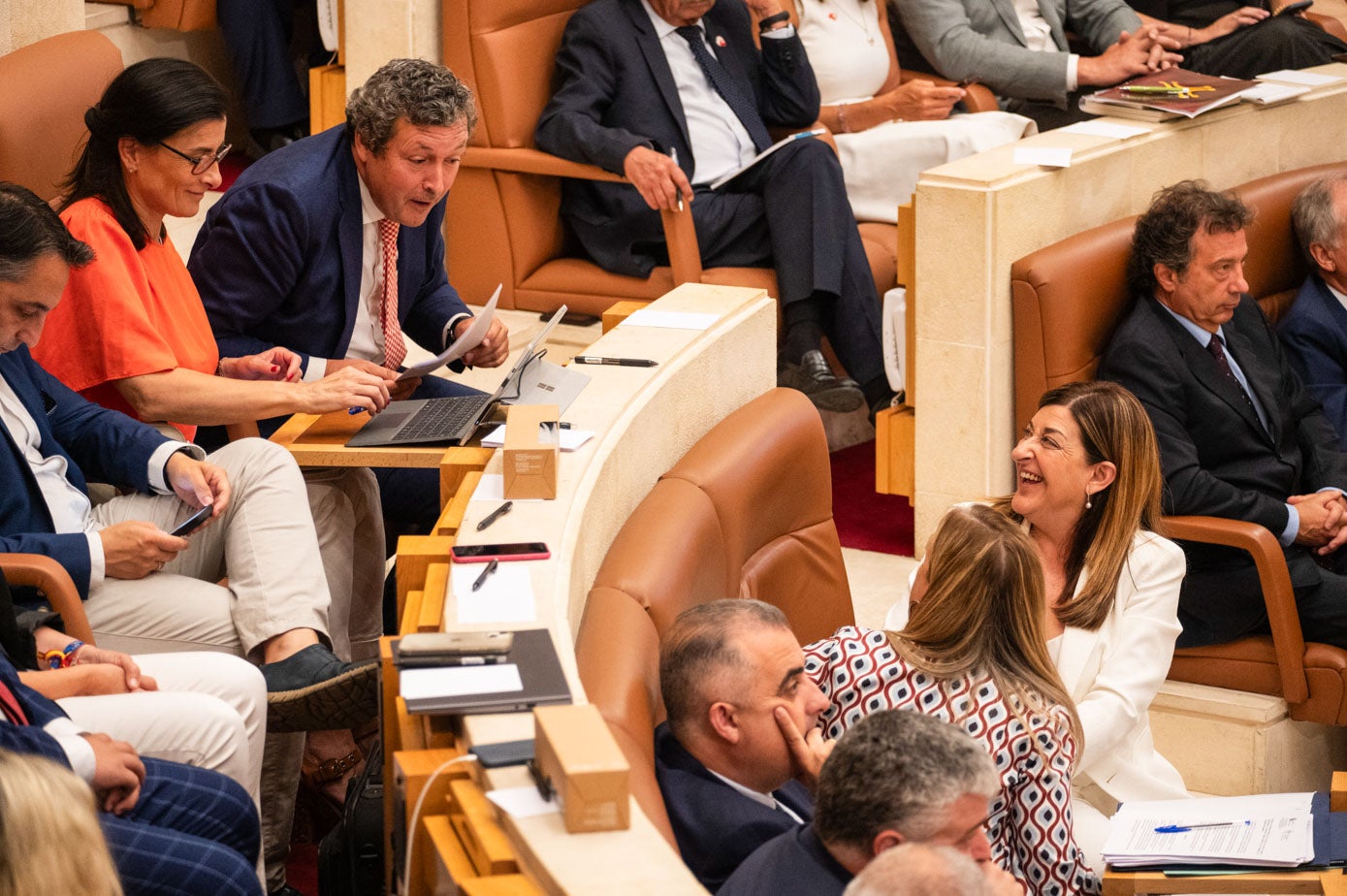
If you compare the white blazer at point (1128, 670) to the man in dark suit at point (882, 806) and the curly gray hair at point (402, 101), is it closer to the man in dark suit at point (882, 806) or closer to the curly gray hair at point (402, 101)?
the man in dark suit at point (882, 806)

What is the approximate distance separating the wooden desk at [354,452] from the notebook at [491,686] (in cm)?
70

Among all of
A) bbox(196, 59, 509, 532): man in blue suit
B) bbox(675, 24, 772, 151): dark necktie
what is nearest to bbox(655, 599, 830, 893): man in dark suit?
bbox(196, 59, 509, 532): man in blue suit

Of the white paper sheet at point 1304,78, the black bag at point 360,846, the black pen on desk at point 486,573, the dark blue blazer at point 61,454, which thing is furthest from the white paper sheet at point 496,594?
the white paper sheet at point 1304,78

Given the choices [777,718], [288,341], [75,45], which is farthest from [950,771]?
[75,45]

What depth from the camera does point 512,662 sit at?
6.12 feet

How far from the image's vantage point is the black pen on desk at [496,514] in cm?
227

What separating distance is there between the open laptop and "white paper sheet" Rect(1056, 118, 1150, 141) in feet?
5.85

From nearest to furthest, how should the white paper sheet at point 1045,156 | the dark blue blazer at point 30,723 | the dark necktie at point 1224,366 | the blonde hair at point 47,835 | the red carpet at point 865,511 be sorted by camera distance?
the blonde hair at point 47,835, the dark blue blazer at point 30,723, the dark necktie at point 1224,366, the white paper sheet at point 1045,156, the red carpet at point 865,511

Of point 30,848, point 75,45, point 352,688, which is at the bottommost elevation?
point 352,688

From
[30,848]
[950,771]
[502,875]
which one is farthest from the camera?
[950,771]

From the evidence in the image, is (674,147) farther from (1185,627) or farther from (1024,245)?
(1185,627)

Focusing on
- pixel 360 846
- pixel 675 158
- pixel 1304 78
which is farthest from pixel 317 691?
pixel 1304 78

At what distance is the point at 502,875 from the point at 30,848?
1.38 feet

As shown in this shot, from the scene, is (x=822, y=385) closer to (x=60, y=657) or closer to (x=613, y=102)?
(x=613, y=102)
